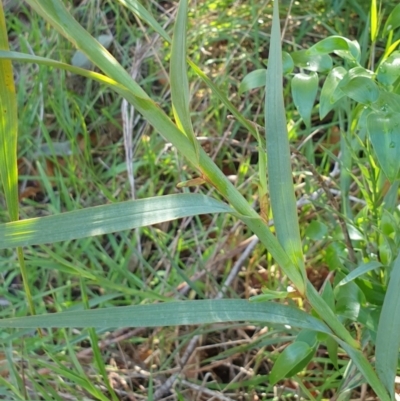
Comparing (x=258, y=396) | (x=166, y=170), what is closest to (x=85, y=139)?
(x=166, y=170)

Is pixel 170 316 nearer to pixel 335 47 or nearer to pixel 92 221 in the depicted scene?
pixel 92 221

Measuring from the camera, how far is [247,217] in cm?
51

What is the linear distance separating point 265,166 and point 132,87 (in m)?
0.15

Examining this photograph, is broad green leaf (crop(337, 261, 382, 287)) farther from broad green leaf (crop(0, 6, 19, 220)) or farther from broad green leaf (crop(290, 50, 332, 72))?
broad green leaf (crop(0, 6, 19, 220))

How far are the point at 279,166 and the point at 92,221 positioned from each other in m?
0.17

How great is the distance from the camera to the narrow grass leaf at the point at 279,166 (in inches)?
20.7

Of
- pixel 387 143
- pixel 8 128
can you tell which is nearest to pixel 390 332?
pixel 387 143

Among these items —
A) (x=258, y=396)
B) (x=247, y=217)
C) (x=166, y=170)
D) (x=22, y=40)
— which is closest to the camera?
(x=247, y=217)

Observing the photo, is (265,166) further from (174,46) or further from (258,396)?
(258,396)

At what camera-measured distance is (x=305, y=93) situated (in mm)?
607

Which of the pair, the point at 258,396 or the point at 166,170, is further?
the point at 166,170

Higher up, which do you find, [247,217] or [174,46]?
[174,46]

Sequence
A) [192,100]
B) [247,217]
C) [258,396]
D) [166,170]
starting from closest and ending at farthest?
[247,217] → [258,396] → [166,170] → [192,100]

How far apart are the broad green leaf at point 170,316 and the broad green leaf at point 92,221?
0.08 meters
